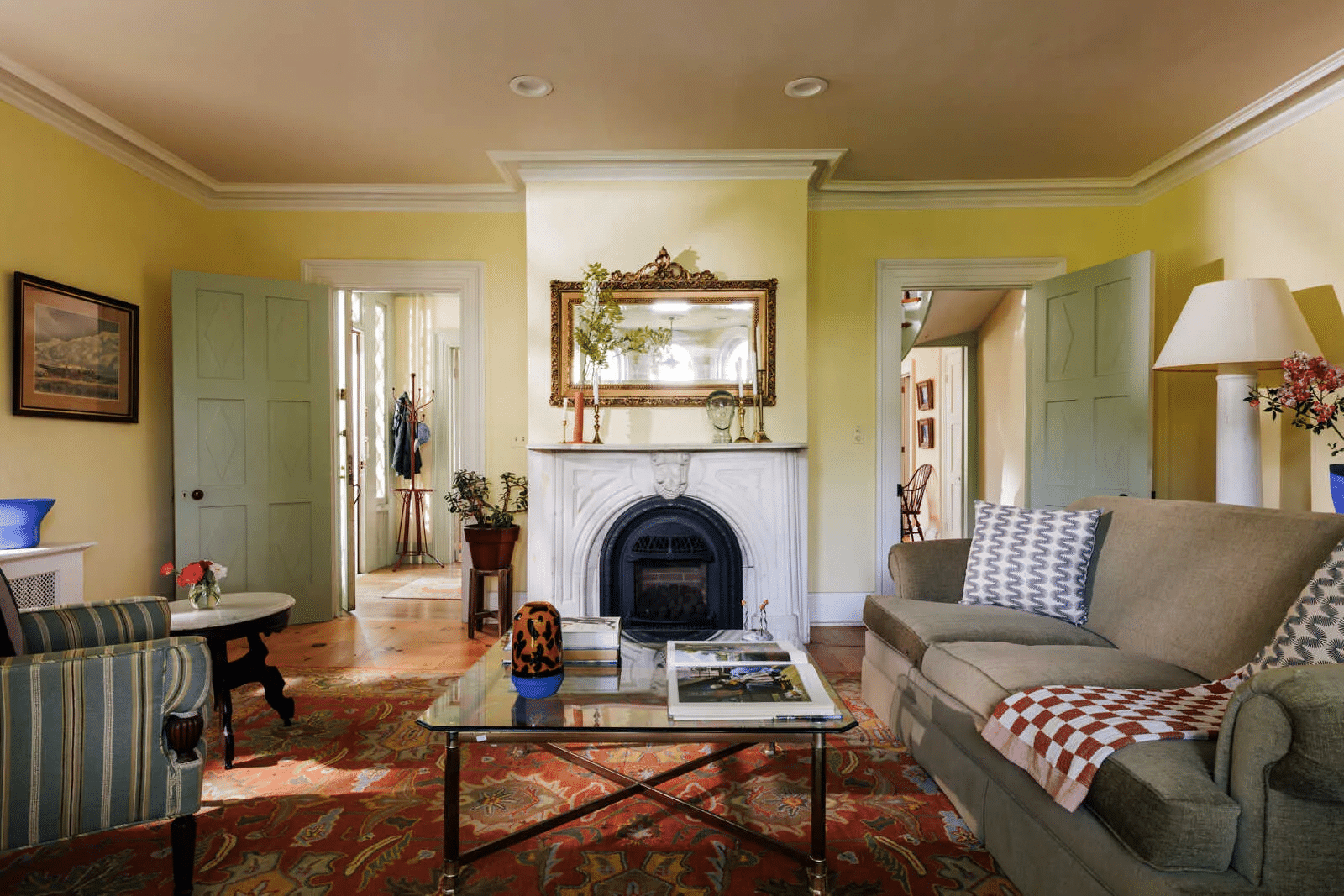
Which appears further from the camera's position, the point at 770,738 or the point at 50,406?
the point at 50,406

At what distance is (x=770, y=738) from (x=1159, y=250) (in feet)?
13.6

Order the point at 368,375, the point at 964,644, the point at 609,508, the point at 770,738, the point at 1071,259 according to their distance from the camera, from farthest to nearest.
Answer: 1. the point at 368,375
2. the point at 1071,259
3. the point at 609,508
4. the point at 964,644
5. the point at 770,738

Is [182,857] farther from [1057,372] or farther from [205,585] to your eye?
[1057,372]

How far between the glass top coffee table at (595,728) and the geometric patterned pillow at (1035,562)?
1068mm

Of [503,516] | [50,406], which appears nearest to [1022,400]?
[503,516]

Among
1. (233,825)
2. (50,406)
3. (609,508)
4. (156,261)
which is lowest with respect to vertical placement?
(233,825)

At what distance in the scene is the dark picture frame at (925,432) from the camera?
8.37m

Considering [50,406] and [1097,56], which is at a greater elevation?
[1097,56]

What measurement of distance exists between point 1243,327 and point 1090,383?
Result: 4.15 feet

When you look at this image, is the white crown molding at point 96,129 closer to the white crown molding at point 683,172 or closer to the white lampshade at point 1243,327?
the white crown molding at point 683,172

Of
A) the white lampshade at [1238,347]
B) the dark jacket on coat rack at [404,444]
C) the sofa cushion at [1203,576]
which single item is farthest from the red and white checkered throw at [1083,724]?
the dark jacket on coat rack at [404,444]

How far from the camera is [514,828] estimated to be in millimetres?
1989

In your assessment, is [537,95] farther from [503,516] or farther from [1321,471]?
[1321,471]

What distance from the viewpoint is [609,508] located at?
153 inches
